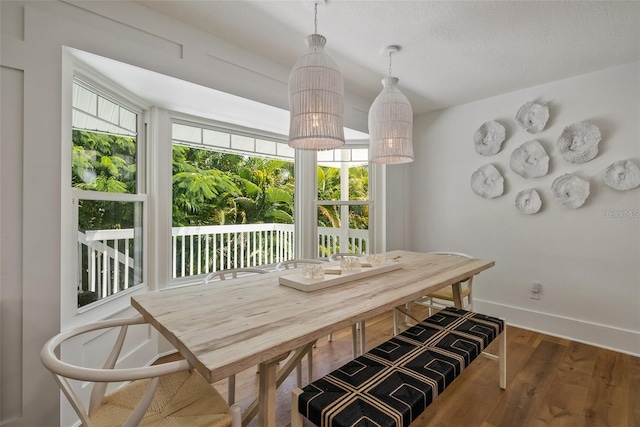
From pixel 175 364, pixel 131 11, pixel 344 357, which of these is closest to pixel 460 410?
pixel 344 357

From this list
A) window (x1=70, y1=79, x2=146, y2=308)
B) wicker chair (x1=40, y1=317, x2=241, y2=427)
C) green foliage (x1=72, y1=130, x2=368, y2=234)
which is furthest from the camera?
green foliage (x1=72, y1=130, x2=368, y2=234)

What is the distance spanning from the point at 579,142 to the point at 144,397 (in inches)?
140

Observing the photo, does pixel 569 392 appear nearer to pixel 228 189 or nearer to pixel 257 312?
pixel 257 312

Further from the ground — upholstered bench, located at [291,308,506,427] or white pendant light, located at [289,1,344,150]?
white pendant light, located at [289,1,344,150]

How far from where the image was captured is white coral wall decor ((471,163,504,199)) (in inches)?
124

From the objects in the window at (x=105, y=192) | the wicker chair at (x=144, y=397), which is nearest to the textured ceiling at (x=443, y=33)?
the window at (x=105, y=192)

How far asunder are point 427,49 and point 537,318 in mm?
2727

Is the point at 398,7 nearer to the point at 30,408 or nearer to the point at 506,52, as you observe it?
the point at 506,52

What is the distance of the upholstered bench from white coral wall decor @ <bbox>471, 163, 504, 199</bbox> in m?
1.89

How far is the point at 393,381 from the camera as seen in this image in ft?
4.07

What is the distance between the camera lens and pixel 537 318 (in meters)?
2.97

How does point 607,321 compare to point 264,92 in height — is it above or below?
below

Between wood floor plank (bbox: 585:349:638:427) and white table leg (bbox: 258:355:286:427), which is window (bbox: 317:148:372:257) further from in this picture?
white table leg (bbox: 258:355:286:427)

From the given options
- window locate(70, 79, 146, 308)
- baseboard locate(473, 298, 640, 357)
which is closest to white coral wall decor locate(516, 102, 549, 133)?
baseboard locate(473, 298, 640, 357)
